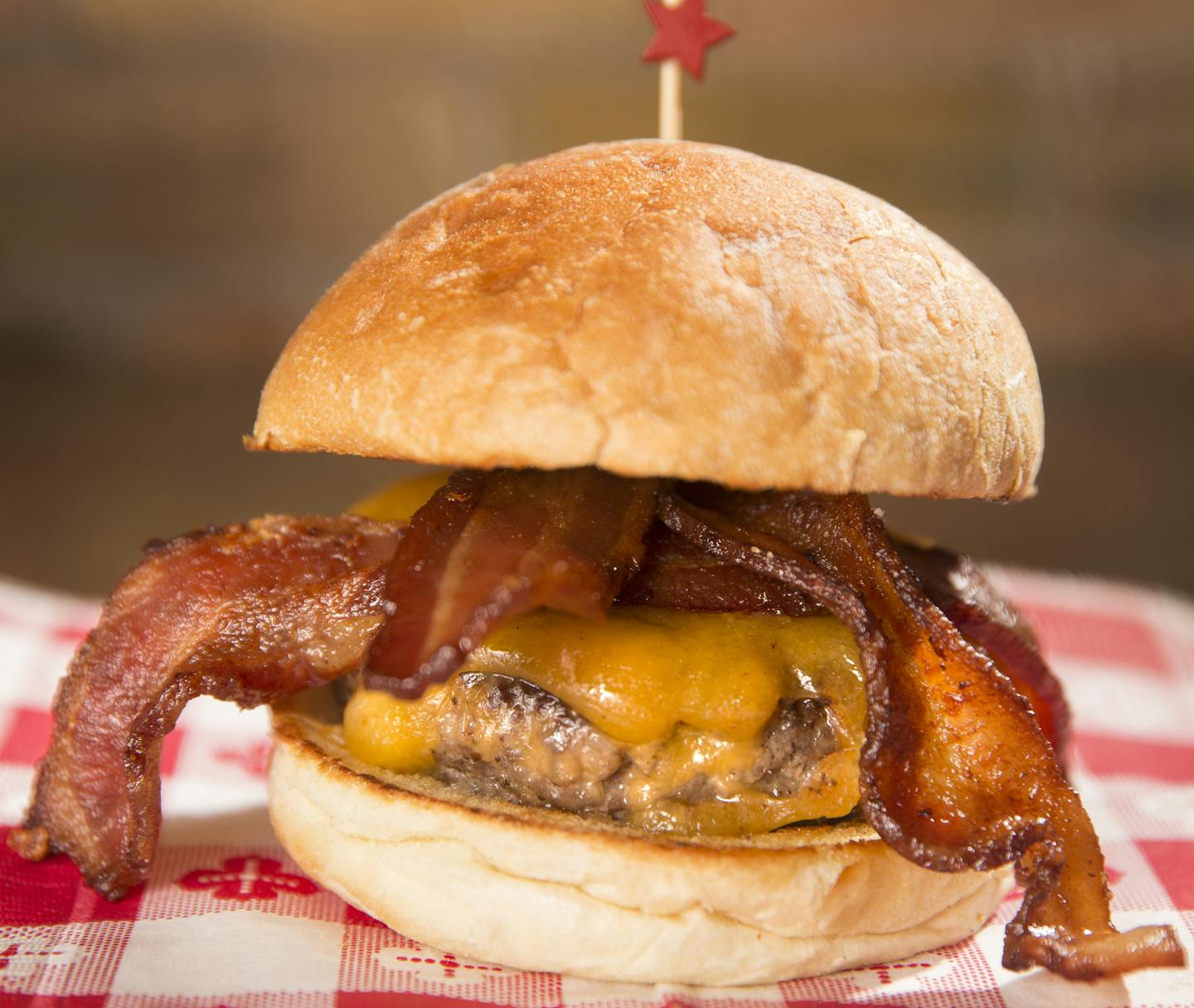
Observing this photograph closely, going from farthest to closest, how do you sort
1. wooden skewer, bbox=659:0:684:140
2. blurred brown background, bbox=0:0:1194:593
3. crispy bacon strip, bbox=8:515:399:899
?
blurred brown background, bbox=0:0:1194:593 < wooden skewer, bbox=659:0:684:140 < crispy bacon strip, bbox=8:515:399:899

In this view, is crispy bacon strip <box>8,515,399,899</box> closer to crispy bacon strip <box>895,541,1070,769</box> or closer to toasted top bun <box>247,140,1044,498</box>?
toasted top bun <box>247,140,1044,498</box>

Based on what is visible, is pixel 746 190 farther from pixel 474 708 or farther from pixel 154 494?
pixel 154 494

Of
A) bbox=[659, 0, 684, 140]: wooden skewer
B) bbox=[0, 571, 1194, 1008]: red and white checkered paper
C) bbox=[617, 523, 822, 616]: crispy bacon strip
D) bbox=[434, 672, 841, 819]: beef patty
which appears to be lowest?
bbox=[0, 571, 1194, 1008]: red and white checkered paper

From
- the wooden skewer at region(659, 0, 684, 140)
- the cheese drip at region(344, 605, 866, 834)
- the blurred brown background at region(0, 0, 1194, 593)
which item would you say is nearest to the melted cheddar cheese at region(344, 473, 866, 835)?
the cheese drip at region(344, 605, 866, 834)

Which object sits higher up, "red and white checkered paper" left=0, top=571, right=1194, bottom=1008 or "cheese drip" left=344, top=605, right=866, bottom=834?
"cheese drip" left=344, top=605, right=866, bottom=834

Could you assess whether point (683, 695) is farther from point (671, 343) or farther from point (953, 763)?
point (671, 343)

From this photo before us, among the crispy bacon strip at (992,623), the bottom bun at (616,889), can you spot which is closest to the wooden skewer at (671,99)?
the crispy bacon strip at (992,623)

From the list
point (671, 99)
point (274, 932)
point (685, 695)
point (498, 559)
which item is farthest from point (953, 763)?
point (671, 99)

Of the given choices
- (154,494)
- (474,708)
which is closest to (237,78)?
(154,494)
